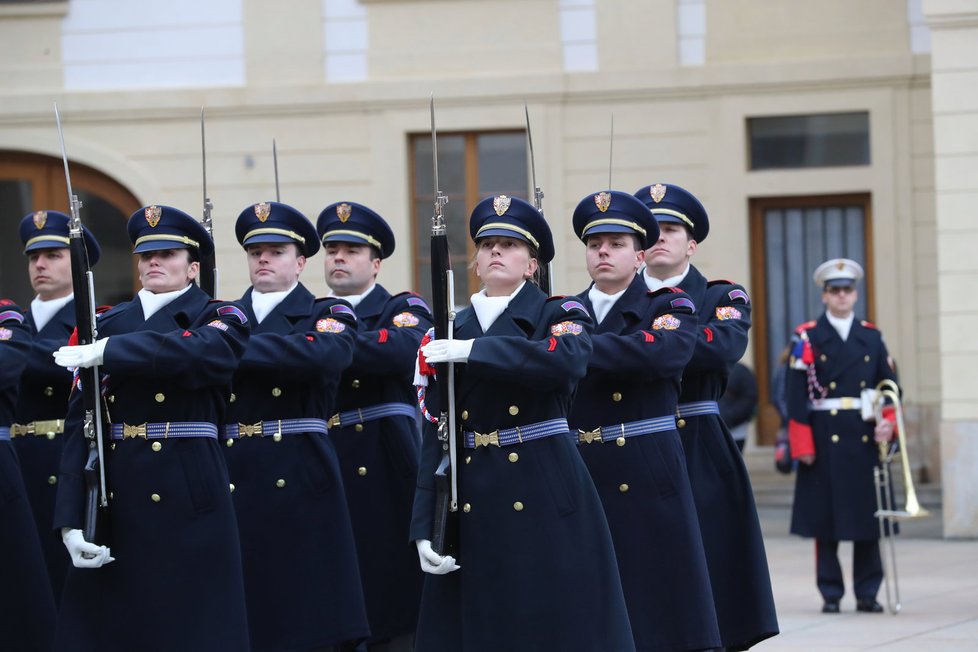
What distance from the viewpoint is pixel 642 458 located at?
691cm

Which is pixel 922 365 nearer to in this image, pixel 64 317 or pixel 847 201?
pixel 847 201

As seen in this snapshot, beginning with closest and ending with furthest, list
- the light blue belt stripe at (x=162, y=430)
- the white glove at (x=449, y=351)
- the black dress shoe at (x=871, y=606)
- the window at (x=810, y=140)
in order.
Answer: the white glove at (x=449, y=351)
the light blue belt stripe at (x=162, y=430)
the black dress shoe at (x=871, y=606)
the window at (x=810, y=140)

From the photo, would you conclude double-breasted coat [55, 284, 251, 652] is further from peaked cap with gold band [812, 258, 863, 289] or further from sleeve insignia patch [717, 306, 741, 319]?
peaked cap with gold band [812, 258, 863, 289]

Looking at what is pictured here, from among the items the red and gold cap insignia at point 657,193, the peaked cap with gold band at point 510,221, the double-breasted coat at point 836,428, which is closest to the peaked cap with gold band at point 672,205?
the red and gold cap insignia at point 657,193

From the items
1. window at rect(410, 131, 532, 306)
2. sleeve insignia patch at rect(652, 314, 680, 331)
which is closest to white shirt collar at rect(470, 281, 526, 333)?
sleeve insignia patch at rect(652, 314, 680, 331)

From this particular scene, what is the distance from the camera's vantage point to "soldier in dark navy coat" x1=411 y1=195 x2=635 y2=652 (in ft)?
19.5

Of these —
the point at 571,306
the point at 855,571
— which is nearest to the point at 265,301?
the point at 571,306

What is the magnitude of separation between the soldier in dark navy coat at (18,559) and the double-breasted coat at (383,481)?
1.37m

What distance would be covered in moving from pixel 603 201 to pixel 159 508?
1.89m

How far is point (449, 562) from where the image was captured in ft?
19.4

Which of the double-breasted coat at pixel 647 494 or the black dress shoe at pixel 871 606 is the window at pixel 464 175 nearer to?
the black dress shoe at pixel 871 606

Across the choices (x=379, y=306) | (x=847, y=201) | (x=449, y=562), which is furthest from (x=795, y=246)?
(x=449, y=562)

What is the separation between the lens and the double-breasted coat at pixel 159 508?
6.34 meters

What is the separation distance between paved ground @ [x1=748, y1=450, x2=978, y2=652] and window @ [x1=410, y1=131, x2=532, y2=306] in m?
3.11
